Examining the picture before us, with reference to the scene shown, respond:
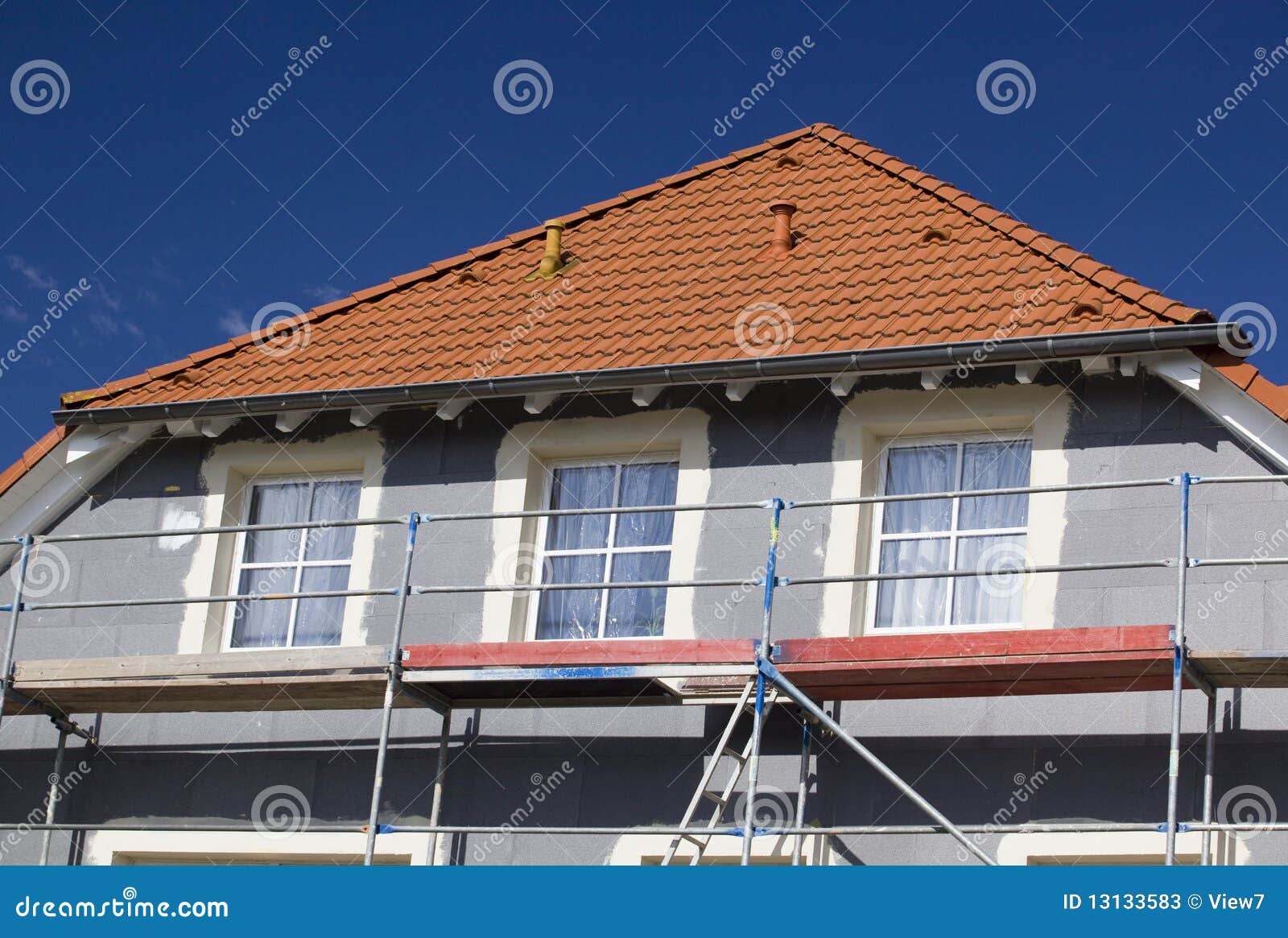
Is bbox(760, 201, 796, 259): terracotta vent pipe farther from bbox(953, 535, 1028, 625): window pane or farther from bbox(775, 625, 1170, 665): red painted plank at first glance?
bbox(775, 625, 1170, 665): red painted plank

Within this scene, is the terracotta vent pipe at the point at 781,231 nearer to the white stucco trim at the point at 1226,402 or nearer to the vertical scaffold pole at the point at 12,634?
the white stucco trim at the point at 1226,402

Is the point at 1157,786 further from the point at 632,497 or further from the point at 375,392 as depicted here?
the point at 375,392

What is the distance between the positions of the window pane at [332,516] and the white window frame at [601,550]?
149cm

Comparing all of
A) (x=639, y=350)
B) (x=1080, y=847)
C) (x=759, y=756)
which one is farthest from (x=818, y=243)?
(x=1080, y=847)

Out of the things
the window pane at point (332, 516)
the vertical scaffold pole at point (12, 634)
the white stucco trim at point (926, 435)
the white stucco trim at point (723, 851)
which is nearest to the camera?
the white stucco trim at point (723, 851)

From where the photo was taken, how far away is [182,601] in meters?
14.2

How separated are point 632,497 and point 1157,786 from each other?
4.32 m

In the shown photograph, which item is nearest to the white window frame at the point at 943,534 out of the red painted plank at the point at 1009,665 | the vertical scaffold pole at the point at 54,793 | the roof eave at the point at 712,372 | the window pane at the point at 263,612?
the roof eave at the point at 712,372

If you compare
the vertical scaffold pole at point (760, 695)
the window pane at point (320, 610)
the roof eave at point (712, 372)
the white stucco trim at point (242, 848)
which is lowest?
the white stucco trim at point (242, 848)

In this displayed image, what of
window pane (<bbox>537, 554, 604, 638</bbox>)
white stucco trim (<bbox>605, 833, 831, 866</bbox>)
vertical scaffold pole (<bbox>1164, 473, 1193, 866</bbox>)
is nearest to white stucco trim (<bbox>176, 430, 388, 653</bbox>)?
window pane (<bbox>537, 554, 604, 638</bbox>)

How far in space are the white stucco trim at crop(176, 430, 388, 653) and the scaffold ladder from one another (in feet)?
9.82

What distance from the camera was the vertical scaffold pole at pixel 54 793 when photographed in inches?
578

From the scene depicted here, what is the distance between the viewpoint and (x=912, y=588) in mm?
14039

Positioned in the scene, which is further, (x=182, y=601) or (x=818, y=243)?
(x=818, y=243)
